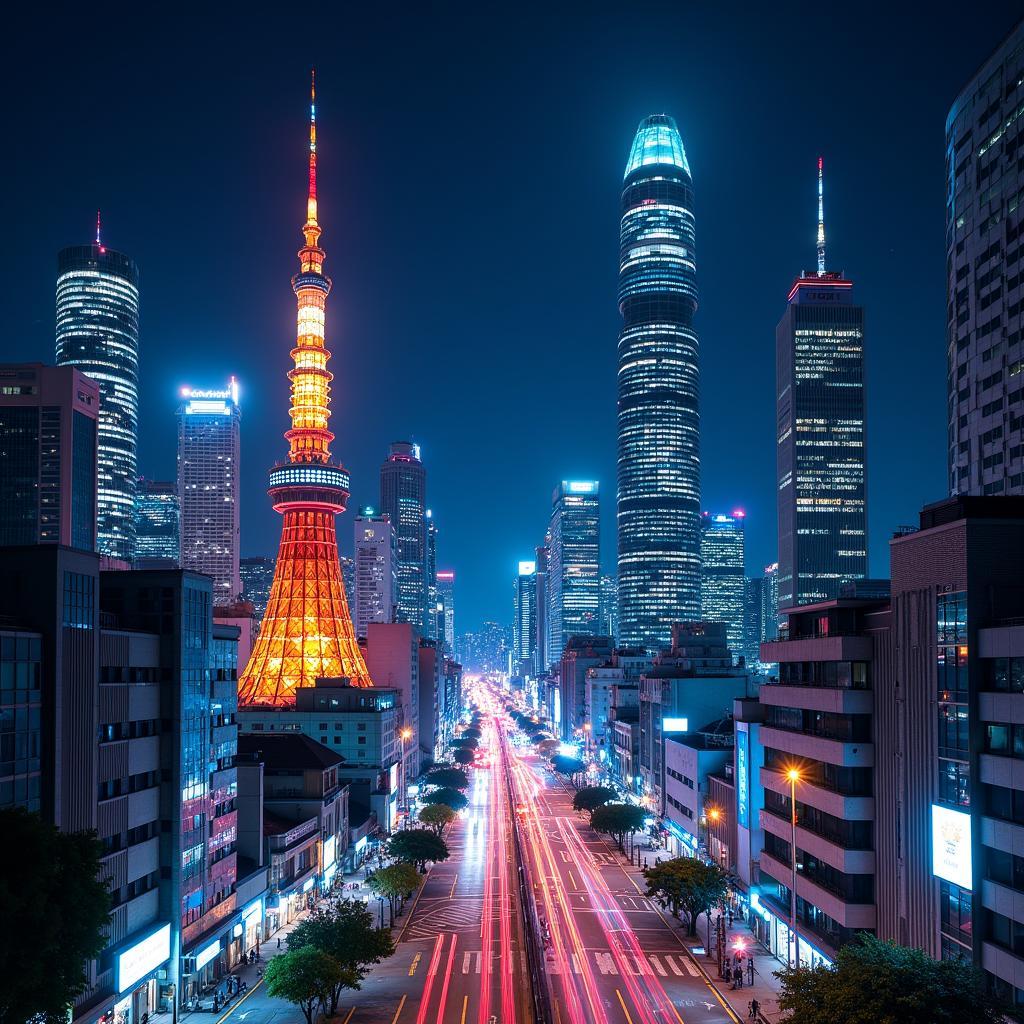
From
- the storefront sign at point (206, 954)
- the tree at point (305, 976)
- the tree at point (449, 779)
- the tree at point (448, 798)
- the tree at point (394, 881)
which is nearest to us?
the tree at point (305, 976)

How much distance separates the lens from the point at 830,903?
200 ft

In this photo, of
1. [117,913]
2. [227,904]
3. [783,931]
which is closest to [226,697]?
[227,904]

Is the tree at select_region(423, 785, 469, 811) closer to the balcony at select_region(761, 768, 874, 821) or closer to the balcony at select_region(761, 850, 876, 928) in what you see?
the balcony at select_region(761, 768, 874, 821)

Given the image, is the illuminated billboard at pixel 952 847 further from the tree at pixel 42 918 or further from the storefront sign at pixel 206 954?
the storefront sign at pixel 206 954

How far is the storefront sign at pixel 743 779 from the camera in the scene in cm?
8588

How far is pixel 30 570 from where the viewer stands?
51906 mm

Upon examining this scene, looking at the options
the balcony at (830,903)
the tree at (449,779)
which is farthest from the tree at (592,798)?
the balcony at (830,903)

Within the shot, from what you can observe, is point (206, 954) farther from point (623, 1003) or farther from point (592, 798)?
point (592, 798)

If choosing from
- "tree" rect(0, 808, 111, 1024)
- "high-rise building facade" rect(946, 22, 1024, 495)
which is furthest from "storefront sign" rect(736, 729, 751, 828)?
"tree" rect(0, 808, 111, 1024)

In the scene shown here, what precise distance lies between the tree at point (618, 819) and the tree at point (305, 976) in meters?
56.8

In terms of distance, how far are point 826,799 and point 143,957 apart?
4092 centimetres

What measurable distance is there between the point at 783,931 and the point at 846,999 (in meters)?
31.4

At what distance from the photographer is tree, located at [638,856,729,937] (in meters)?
77.2

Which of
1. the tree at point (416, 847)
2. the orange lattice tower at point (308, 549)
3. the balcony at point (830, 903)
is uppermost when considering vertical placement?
the orange lattice tower at point (308, 549)
